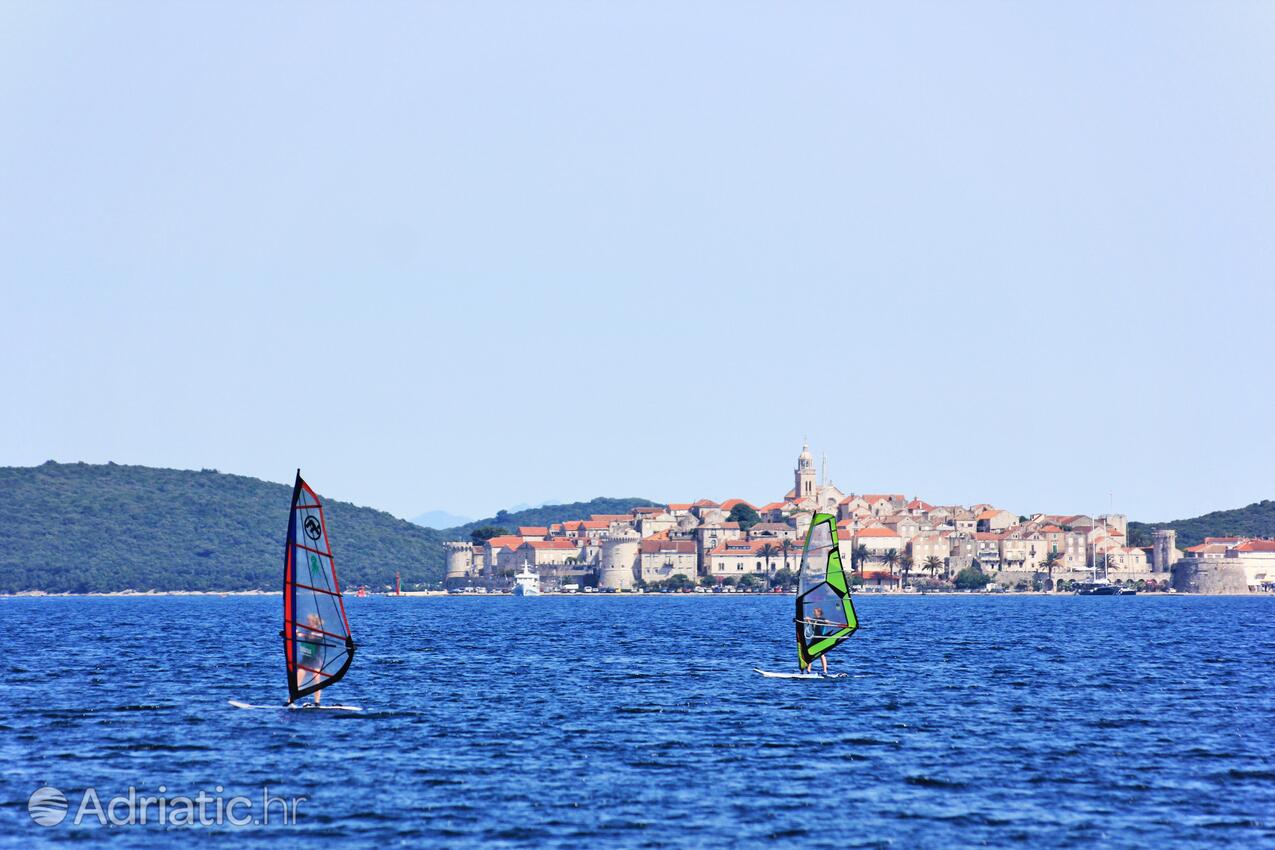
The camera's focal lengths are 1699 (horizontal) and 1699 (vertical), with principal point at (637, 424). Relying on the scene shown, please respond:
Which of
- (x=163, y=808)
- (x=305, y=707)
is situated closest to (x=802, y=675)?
(x=305, y=707)

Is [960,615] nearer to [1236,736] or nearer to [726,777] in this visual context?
[1236,736]

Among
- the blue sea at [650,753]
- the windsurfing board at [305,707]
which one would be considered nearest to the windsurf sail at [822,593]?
the blue sea at [650,753]

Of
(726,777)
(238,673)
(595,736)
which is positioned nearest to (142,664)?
(238,673)

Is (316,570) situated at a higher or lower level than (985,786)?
higher

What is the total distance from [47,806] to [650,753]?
51.7 ft

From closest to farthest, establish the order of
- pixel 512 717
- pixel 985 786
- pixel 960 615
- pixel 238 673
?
pixel 985 786, pixel 512 717, pixel 238 673, pixel 960 615

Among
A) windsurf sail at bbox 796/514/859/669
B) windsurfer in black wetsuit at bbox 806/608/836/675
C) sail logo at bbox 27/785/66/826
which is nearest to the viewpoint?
sail logo at bbox 27/785/66/826

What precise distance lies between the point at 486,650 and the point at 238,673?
2516 cm

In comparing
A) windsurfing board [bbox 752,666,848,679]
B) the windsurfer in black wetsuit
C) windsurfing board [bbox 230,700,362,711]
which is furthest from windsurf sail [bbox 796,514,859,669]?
windsurfing board [bbox 230,700,362,711]

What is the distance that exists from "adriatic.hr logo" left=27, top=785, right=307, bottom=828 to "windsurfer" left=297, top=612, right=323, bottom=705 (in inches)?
472

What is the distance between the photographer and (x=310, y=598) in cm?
5084

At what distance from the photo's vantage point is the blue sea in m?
35.4

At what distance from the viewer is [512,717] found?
54.7 metres

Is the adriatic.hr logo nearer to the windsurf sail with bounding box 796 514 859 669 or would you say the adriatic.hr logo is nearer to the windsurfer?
the windsurfer
